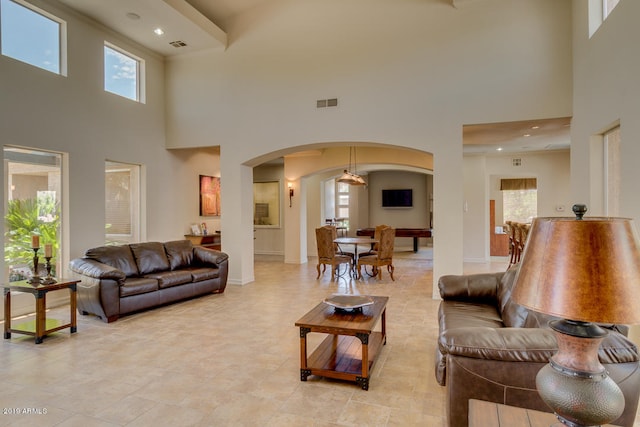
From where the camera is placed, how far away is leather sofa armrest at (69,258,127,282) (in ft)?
14.7

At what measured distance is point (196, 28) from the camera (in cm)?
621

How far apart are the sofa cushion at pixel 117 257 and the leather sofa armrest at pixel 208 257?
1039mm

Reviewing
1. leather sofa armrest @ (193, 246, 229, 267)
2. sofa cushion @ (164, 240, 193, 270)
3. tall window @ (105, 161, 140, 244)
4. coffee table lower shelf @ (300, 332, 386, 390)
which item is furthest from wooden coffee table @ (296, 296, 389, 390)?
tall window @ (105, 161, 140, 244)

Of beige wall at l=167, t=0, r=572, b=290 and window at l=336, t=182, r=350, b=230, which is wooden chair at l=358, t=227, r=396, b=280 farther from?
window at l=336, t=182, r=350, b=230

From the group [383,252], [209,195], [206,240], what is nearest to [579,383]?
[383,252]

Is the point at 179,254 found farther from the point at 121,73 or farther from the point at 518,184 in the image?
the point at 518,184

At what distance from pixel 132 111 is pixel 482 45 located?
5.92 meters

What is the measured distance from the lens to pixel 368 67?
239 inches

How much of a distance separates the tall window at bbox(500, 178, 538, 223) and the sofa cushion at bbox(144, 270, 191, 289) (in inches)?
359

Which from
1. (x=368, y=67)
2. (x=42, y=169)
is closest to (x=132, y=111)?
(x=42, y=169)

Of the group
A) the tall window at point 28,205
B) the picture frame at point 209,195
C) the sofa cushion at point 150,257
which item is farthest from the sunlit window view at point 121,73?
the sofa cushion at point 150,257

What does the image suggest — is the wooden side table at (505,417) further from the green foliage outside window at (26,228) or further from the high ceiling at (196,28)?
the green foliage outside window at (26,228)

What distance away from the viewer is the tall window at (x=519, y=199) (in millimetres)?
10531

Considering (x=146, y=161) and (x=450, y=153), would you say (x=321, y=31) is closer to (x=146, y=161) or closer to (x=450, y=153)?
(x=450, y=153)
